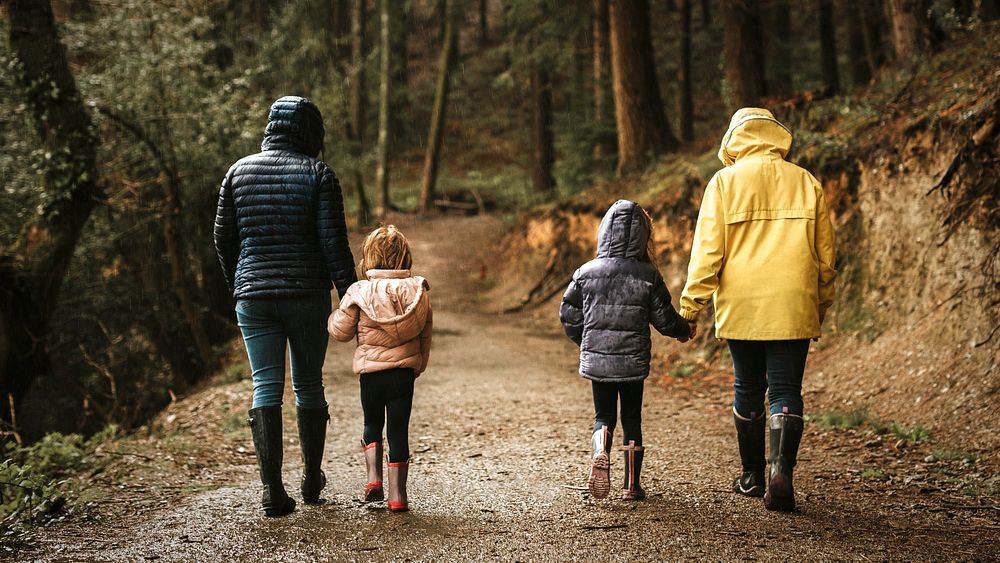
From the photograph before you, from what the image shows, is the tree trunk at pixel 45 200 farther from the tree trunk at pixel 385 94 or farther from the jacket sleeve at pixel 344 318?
the tree trunk at pixel 385 94

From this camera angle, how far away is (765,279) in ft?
15.2

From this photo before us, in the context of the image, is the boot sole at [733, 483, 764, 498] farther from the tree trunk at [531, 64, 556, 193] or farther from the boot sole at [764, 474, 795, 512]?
the tree trunk at [531, 64, 556, 193]

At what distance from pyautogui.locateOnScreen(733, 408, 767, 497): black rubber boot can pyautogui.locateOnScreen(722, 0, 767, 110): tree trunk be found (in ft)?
34.6

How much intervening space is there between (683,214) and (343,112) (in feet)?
45.0

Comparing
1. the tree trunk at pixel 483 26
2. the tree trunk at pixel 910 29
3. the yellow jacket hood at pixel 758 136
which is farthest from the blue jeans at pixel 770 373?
the tree trunk at pixel 483 26

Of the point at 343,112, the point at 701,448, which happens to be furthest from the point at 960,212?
the point at 343,112

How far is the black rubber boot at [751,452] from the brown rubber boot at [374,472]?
6.72ft

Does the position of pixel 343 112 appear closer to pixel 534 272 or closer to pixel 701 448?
pixel 534 272

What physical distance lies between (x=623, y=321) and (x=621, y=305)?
3.7 inches

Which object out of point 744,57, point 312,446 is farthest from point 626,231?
point 744,57

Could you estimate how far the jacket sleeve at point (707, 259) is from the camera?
4715 mm

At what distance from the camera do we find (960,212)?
7367 mm

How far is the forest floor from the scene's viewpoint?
13.4 ft

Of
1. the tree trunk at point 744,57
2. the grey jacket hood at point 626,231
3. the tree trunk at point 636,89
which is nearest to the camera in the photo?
the grey jacket hood at point 626,231
